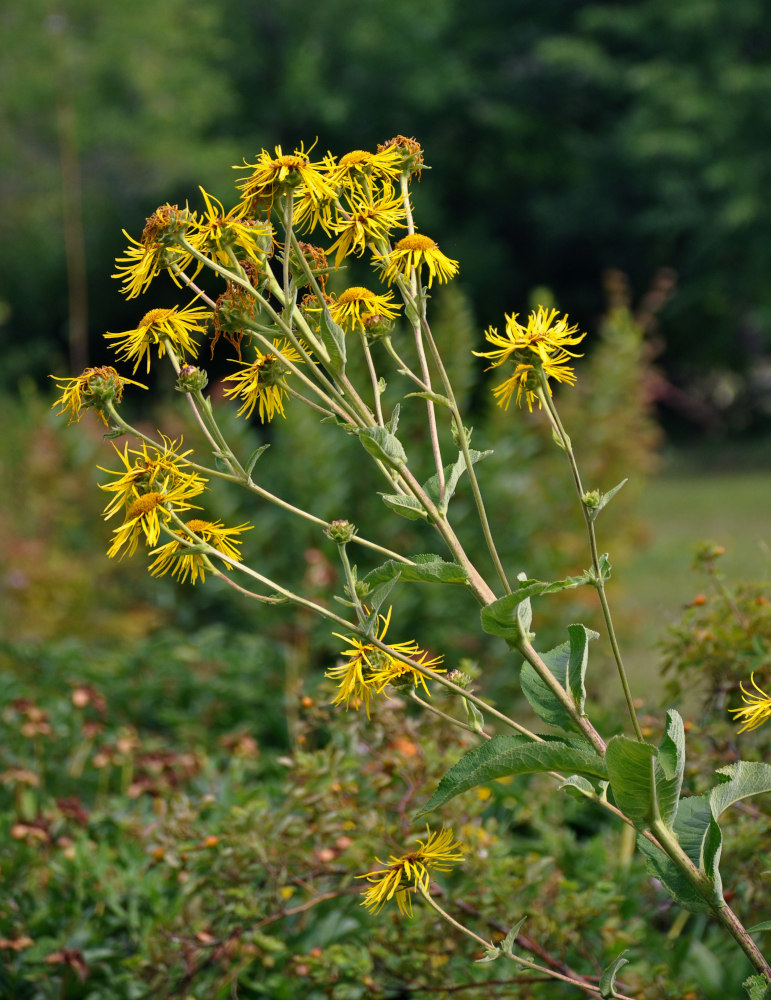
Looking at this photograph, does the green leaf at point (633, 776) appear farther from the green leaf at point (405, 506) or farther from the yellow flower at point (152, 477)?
the yellow flower at point (152, 477)

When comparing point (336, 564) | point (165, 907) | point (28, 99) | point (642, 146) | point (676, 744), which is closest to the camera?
point (676, 744)

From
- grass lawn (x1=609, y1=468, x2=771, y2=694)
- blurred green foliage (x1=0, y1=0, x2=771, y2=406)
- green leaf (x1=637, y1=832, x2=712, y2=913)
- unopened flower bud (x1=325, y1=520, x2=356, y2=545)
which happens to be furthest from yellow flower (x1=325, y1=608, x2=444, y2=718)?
blurred green foliage (x1=0, y1=0, x2=771, y2=406)

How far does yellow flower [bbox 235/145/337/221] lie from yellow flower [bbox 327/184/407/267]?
56 millimetres

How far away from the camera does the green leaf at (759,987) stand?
50.1 inches

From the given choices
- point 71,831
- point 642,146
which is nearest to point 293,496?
point 71,831

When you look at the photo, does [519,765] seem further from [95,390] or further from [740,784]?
[95,390]

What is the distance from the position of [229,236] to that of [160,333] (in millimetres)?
186

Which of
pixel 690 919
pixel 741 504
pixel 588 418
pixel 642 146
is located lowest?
pixel 690 919

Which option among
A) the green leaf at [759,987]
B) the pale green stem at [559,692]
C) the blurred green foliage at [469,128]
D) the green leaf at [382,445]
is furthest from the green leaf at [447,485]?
the blurred green foliage at [469,128]

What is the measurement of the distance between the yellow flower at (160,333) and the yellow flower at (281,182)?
6.2 inches

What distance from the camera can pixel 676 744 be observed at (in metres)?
1.22

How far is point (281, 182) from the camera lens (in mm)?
1244

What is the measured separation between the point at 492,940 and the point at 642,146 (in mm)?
14844

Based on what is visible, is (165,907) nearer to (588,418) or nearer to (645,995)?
(645,995)
